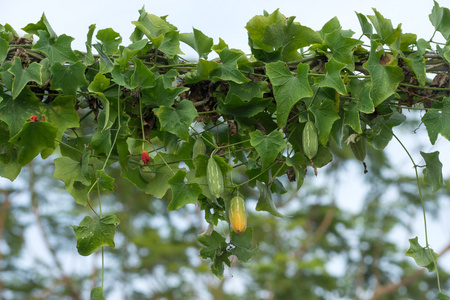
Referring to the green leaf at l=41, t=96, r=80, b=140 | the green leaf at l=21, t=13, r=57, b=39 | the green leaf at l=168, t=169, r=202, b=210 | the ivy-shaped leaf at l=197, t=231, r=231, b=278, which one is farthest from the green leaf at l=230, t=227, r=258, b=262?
the green leaf at l=21, t=13, r=57, b=39

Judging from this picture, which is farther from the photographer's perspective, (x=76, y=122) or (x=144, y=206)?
(x=144, y=206)

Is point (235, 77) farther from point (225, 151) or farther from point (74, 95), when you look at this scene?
point (74, 95)

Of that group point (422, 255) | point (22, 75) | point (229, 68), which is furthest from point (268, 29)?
point (422, 255)

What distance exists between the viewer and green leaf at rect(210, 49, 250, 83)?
891mm

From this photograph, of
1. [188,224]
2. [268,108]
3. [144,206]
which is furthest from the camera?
[144,206]

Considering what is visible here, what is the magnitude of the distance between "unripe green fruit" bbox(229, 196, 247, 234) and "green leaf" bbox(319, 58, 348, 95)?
0.27m

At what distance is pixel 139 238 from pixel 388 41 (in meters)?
6.49

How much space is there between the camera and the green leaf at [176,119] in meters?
0.89

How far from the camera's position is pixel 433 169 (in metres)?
1.05

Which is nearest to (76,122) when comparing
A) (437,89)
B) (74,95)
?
(74,95)

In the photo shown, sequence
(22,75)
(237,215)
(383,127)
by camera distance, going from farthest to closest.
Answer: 1. (383,127)
2. (237,215)
3. (22,75)

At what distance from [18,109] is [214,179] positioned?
1.17ft

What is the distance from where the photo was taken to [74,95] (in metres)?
0.91

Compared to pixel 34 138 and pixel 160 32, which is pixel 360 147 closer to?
pixel 160 32
